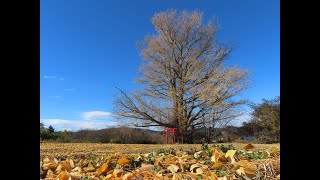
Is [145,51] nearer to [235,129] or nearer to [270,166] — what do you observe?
[235,129]

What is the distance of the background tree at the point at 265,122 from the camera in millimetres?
12080

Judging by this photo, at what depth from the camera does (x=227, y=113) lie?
1379 cm

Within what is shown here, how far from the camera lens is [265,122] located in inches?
500

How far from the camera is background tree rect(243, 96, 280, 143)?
39.6 ft

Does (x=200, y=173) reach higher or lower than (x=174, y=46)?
lower
